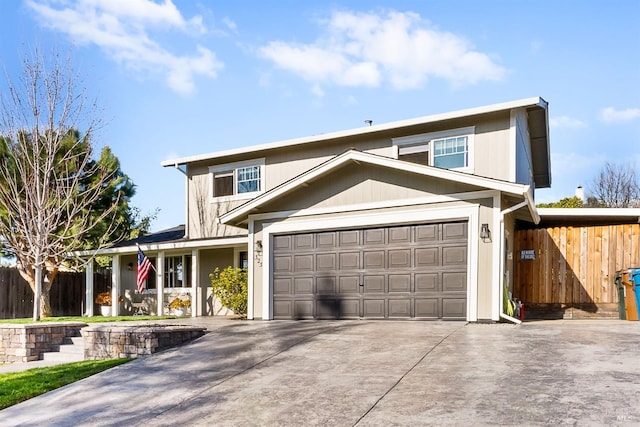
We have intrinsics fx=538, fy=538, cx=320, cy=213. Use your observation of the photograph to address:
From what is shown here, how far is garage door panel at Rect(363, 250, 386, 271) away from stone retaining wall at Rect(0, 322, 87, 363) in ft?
21.5

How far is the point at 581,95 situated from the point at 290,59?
10.1m

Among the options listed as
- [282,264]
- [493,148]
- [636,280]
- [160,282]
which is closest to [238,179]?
[282,264]

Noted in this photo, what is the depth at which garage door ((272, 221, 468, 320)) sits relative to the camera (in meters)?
11.2

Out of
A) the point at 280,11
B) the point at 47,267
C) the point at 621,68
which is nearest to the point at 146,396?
the point at 280,11

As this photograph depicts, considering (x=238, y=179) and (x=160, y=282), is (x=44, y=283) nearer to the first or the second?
(x=160, y=282)

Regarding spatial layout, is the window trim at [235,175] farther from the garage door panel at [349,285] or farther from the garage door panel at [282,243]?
the garage door panel at [349,285]

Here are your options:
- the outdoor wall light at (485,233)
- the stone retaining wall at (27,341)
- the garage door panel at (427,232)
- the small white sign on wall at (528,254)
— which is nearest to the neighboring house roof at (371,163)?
the outdoor wall light at (485,233)

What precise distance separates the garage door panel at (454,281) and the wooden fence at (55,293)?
14959 millimetres

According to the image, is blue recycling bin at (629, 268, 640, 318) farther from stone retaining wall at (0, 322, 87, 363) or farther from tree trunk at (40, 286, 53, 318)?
tree trunk at (40, 286, 53, 318)

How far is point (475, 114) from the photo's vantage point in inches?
484

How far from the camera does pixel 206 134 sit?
17.8 meters

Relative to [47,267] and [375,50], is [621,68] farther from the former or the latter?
[47,267]

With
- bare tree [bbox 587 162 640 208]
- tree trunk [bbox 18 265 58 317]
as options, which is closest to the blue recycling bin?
tree trunk [bbox 18 265 58 317]

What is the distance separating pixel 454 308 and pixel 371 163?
3.57m
